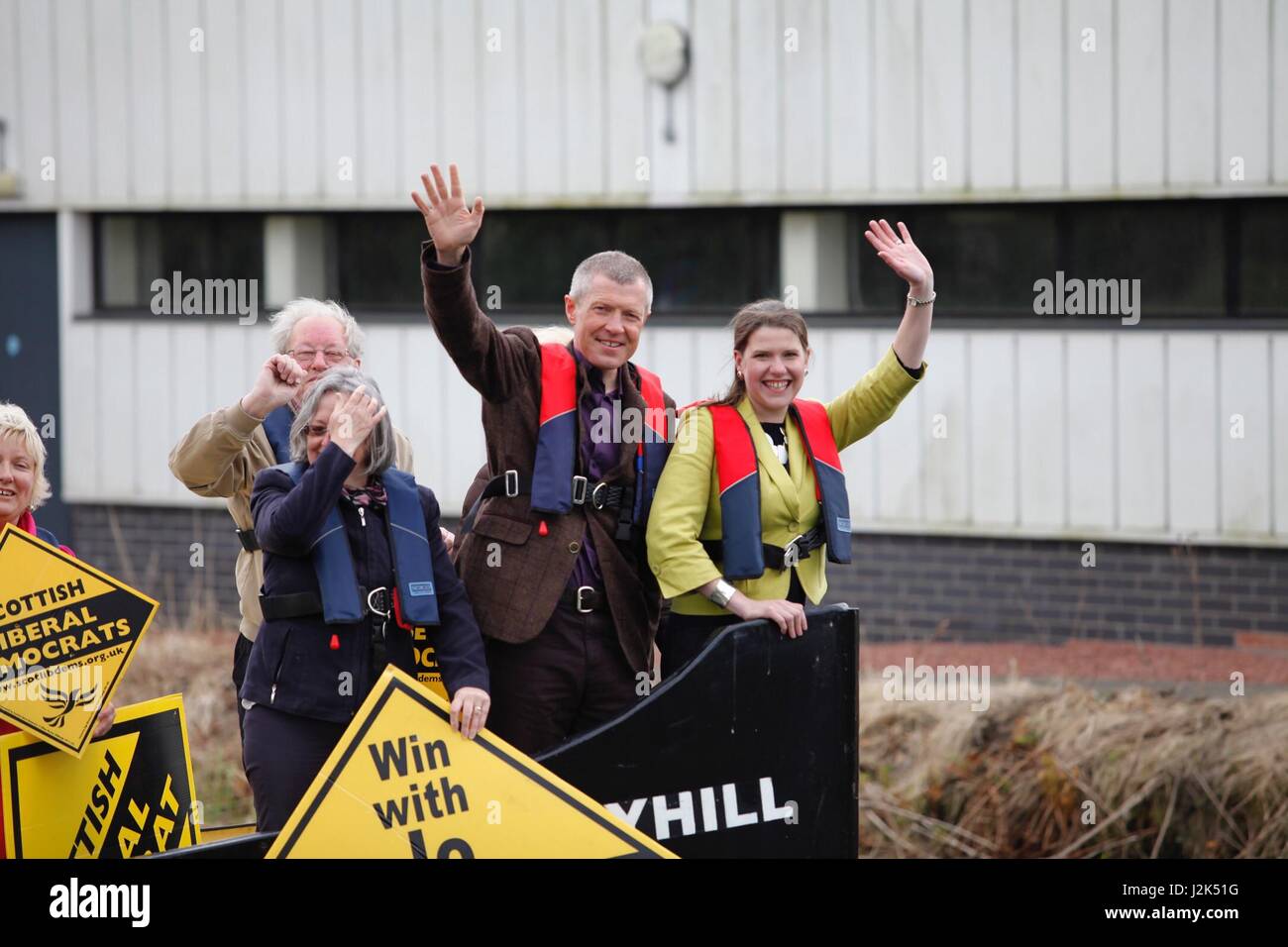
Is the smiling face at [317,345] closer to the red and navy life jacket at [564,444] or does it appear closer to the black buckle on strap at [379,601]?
the red and navy life jacket at [564,444]

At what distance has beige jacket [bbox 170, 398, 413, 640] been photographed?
198 inches

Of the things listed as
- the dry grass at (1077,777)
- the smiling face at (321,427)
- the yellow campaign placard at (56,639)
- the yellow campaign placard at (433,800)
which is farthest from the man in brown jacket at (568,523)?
the dry grass at (1077,777)

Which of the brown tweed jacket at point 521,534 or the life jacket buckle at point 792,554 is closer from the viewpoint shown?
the brown tweed jacket at point 521,534

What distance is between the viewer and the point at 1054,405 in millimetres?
10461

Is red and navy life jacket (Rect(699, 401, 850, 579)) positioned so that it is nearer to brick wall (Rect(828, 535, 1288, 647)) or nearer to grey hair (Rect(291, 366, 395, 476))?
grey hair (Rect(291, 366, 395, 476))

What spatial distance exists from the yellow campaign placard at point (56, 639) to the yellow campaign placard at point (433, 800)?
111 centimetres

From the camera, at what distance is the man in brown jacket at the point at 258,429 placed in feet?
16.5

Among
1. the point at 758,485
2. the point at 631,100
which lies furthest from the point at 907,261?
the point at 631,100

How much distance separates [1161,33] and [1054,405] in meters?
2.30

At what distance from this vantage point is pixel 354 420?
446cm

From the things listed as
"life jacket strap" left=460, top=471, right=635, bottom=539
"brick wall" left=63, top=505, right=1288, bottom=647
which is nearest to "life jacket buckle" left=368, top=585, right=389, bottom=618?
"life jacket strap" left=460, top=471, right=635, bottom=539

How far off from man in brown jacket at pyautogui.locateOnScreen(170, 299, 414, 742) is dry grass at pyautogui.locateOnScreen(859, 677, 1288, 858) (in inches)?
126

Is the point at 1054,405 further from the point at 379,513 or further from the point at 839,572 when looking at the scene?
the point at 379,513

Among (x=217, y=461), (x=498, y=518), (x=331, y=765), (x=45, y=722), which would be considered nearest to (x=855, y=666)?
(x=498, y=518)
